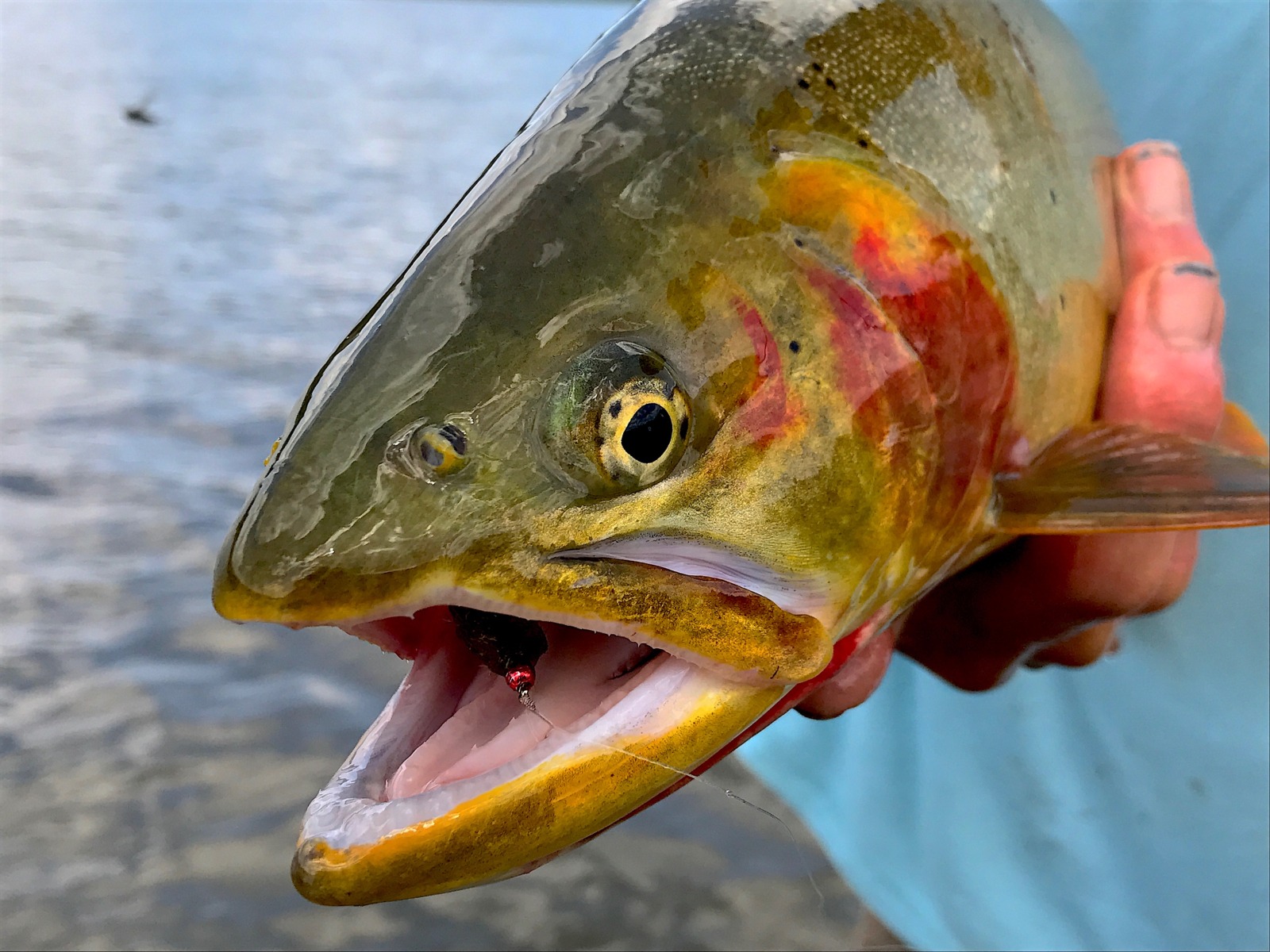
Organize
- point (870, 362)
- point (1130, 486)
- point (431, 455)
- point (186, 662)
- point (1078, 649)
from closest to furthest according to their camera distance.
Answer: point (431, 455) < point (870, 362) < point (1130, 486) < point (1078, 649) < point (186, 662)

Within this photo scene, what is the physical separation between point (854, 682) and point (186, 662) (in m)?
3.15

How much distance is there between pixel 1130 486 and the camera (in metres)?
1.57

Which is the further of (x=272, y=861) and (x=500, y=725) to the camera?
(x=272, y=861)

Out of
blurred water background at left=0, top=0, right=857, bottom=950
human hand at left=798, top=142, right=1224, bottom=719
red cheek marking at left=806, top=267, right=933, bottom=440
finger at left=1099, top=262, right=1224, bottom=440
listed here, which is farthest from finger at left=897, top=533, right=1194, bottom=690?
blurred water background at left=0, top=0, right=857, bottom=950

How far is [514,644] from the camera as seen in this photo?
1237mm

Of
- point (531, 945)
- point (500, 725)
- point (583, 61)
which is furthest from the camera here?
point (531, 945)

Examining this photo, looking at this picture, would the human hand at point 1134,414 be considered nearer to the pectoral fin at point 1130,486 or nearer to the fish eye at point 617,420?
the pectoral fin at point 1130,486

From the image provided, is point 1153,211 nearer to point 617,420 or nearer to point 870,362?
point 870,362

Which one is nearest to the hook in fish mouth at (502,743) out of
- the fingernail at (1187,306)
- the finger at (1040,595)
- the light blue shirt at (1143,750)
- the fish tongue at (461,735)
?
the fish tongue at (461,735)

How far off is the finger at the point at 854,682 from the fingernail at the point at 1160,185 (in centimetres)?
92

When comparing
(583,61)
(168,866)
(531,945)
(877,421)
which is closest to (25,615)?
(168,866)

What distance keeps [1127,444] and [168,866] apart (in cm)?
293

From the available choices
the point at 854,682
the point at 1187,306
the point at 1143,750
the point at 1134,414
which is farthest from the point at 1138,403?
the point at 1143,750

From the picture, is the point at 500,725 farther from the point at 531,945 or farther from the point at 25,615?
the point at 25,615
